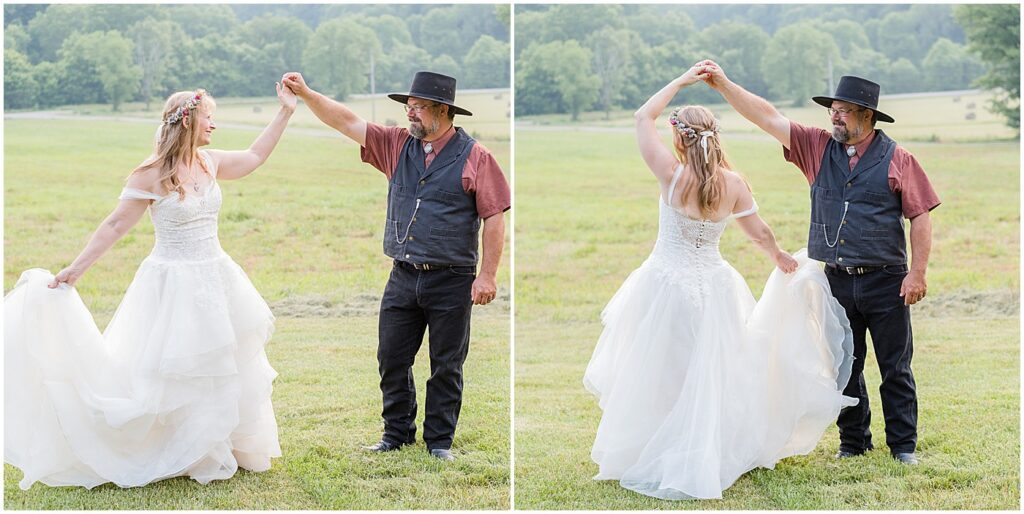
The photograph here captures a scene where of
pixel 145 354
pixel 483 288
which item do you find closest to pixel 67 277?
pixel 145 354

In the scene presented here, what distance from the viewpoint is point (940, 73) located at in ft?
63.2

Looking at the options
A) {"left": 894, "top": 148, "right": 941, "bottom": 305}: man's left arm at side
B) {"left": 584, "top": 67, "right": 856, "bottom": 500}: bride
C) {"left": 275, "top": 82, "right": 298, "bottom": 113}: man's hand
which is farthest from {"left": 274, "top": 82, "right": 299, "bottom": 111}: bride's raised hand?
{"left": 894, "top": 148, "right": 941, "bottom": 305}: man's left arm at side

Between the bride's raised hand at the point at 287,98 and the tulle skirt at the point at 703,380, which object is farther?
the bride's raised hand at the point at 287,98

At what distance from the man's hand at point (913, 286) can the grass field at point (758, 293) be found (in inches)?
32.8

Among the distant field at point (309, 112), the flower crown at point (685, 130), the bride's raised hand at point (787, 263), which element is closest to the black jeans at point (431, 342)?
the flower crown at point (685, 130)

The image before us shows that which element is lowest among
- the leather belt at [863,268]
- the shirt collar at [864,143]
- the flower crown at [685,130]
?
the leather belt at [863,268]

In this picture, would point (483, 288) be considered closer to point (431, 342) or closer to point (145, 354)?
point (431, 342)

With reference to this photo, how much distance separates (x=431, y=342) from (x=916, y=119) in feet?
47.5

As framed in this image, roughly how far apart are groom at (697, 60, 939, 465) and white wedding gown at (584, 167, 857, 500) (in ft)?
1.19

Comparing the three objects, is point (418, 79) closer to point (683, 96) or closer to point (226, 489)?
point (226, 489)

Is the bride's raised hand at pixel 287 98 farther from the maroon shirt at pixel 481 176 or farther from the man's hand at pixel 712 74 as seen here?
the man's hand at pixel 712 74

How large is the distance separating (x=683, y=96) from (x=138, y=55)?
8597mm

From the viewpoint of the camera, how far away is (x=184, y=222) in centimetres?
511

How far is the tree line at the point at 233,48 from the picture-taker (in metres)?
16.1
